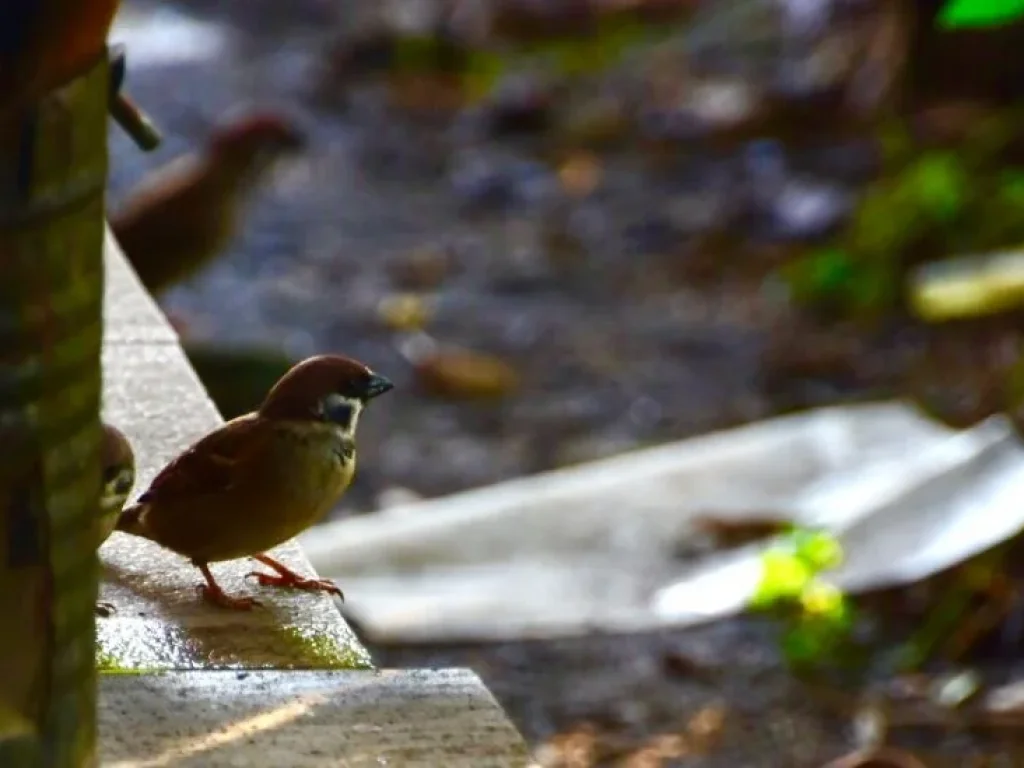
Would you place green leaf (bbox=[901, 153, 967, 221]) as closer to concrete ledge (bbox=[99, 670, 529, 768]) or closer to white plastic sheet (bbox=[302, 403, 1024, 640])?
white plastic sheet (bbox=[302, 403, 1024, 640])

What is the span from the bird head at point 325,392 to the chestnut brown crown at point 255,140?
5.79 metres

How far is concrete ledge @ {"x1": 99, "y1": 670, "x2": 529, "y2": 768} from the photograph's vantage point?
7.11ft

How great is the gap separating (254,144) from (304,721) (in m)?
6.79

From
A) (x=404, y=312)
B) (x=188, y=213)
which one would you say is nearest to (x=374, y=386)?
(x=188, y=213)

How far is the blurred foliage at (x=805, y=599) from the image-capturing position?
5.31 metres

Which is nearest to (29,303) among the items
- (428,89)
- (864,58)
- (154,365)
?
(154,365)

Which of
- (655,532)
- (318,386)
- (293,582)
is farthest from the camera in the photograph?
(655,532)

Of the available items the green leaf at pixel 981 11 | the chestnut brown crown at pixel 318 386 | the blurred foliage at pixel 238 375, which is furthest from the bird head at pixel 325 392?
the blurred foliage at pixel 238 375

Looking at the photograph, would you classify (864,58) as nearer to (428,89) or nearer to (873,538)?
(428,89)

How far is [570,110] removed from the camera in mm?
11305

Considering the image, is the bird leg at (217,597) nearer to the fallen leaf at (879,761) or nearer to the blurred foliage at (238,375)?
the fallen leaf at (879,761)

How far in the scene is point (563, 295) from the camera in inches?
341

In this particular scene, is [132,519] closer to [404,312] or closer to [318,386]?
[318,386]

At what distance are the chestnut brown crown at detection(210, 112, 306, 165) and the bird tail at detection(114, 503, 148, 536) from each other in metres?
5.62
